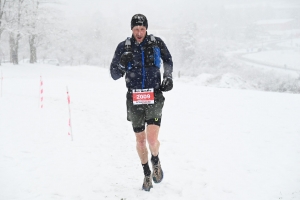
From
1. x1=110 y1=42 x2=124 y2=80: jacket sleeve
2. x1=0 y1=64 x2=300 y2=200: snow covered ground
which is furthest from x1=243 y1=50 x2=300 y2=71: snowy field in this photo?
x1=110 y1=42 x2=124 y2=80: jacket sleeve

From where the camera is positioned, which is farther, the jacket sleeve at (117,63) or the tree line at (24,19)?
the tree line at (24,19)

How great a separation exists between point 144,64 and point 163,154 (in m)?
3.15

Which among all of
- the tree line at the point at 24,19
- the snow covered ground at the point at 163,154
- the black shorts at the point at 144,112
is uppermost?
the tree line at the point at 24,19

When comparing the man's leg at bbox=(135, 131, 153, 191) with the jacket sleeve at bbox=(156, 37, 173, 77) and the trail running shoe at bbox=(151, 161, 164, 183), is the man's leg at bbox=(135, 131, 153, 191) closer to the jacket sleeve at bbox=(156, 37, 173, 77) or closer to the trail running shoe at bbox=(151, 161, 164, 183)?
the trail running shoe at bbox=(151, 161, 164, 183)

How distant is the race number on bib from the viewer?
377cm

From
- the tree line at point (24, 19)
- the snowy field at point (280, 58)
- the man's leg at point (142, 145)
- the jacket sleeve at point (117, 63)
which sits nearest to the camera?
the jacket sleeve at point (117, 63)

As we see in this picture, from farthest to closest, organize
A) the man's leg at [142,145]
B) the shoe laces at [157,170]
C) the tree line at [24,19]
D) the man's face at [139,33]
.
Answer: the tree line at [24,19]
the shoe laces at [157,170]
the man's leg at [142,145]
the man's face at [139,33]

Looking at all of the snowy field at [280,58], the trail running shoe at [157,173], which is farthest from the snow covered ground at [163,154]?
the snowy field at [280,58]

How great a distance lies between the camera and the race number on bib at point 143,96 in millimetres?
3770

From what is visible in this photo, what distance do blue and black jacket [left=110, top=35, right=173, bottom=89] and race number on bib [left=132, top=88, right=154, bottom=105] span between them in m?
0.06

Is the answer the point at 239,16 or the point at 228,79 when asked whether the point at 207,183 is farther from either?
the point at 239,16

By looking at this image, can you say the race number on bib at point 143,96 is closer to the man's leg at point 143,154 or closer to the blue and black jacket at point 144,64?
the blue and black jacket at point 144,64

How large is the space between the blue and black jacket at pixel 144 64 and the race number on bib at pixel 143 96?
56 millimetres

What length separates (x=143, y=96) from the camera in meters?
3.77
